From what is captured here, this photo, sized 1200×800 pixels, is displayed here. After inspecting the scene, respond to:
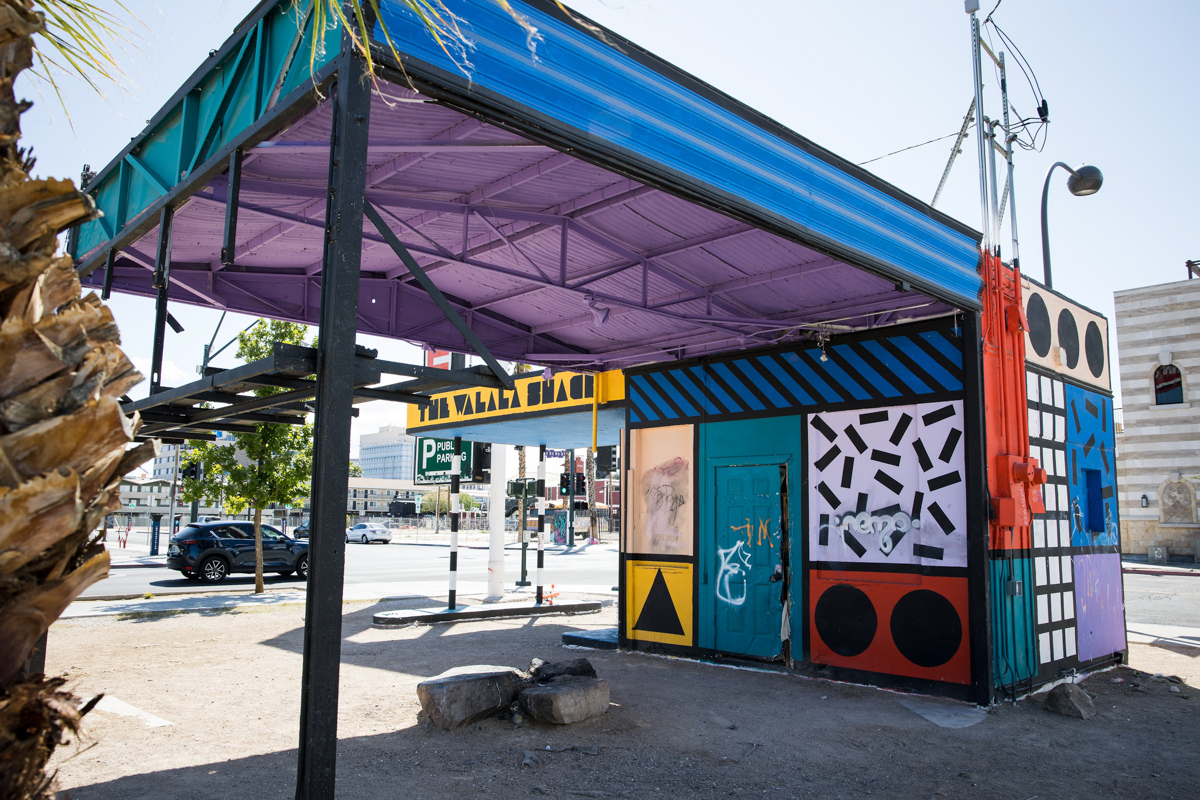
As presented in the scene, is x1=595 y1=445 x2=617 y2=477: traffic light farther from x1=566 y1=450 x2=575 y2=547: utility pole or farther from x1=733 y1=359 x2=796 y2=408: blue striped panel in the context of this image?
x1=566 y1=450 x2=575 y2=547: utility pole

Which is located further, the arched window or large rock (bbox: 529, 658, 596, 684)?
the arched window

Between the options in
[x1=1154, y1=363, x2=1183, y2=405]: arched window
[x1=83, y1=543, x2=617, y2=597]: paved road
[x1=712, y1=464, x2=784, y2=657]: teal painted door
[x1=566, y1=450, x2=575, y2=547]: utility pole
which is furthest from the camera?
[x1=1154, y1=363, x2=1183, y2=405]: arched window

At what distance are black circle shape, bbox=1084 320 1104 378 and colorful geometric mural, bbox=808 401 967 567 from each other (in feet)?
11.5

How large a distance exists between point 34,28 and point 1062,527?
398 inches

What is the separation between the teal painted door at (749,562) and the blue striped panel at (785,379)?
889 millimetres

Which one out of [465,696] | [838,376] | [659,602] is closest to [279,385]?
[465,696]

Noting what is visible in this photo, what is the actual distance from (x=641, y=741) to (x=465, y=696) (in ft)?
4.79

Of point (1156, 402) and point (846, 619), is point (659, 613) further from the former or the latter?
point (1156, 402)

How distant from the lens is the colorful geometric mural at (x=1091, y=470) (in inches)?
370

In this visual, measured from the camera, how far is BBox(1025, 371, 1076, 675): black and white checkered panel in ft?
27.8

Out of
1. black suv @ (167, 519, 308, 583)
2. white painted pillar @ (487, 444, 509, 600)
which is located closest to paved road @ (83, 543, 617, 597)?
black suv @ (167, 519, 308, 583)

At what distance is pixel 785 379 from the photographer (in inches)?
367

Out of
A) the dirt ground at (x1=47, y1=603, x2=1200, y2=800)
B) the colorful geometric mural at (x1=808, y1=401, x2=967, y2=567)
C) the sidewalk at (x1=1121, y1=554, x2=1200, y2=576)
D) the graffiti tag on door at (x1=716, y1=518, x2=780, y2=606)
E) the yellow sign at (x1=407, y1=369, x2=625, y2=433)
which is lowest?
the sidewalk at (x1=1121, y1=554, x2=1200, y2=576)

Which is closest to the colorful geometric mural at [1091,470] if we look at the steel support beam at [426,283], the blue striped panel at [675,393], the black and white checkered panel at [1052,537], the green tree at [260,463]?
A: the black and white checkered panel at [1052,537]
